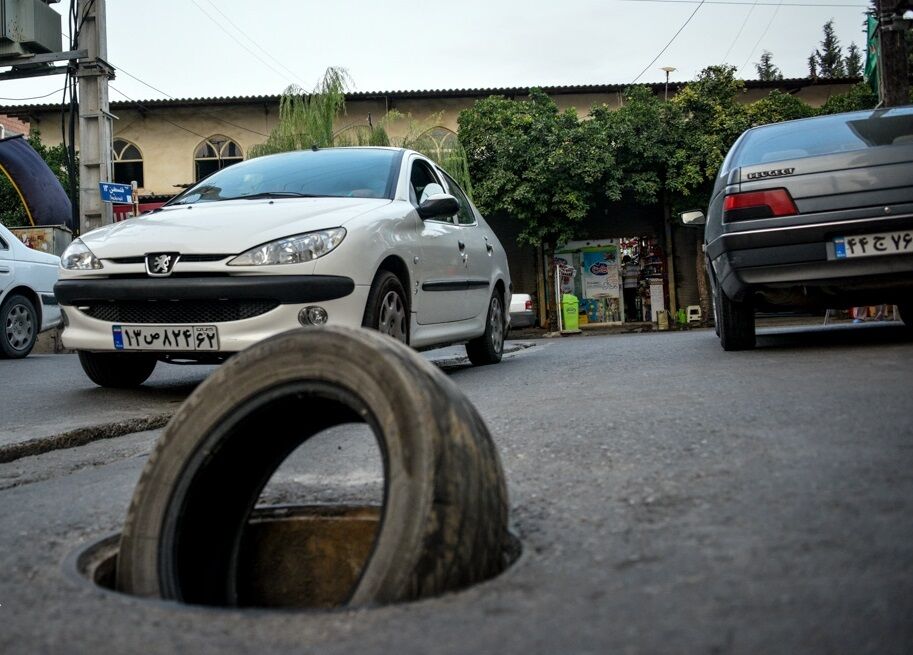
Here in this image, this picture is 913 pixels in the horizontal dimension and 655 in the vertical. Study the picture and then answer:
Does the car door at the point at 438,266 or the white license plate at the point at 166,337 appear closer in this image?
the white license plate at the point at 166,337

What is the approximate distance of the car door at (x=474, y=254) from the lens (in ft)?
23.9

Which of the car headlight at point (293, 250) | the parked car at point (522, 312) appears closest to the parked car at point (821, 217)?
the car headlight at point (293, 250)

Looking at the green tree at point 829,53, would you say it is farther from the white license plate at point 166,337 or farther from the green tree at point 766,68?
the white license plate at point 166,337

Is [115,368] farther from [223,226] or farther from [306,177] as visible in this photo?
[306,177]

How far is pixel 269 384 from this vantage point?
2088mm

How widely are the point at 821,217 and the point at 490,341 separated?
9.78 ft

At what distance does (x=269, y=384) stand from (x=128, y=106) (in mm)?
26043

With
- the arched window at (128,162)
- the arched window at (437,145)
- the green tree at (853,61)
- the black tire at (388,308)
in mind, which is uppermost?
the green tree at (853,61)

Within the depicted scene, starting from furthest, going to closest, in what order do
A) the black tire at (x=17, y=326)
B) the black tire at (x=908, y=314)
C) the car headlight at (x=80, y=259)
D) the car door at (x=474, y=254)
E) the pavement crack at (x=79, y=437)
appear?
the black tire at (x=17, y=326) < the black tire at (x=908, y=314) < the car door at (x=474, y=254) < the car headlight at (x=80, y=259) < the pavement crack at (x=79, y=437)

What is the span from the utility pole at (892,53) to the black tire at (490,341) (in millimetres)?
8341

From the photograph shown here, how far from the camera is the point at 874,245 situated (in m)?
5.82

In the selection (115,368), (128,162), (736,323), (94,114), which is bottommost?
(115,368)

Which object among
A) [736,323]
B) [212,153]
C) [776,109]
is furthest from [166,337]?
[776,109]

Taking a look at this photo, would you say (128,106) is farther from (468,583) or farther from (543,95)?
(468,583)
